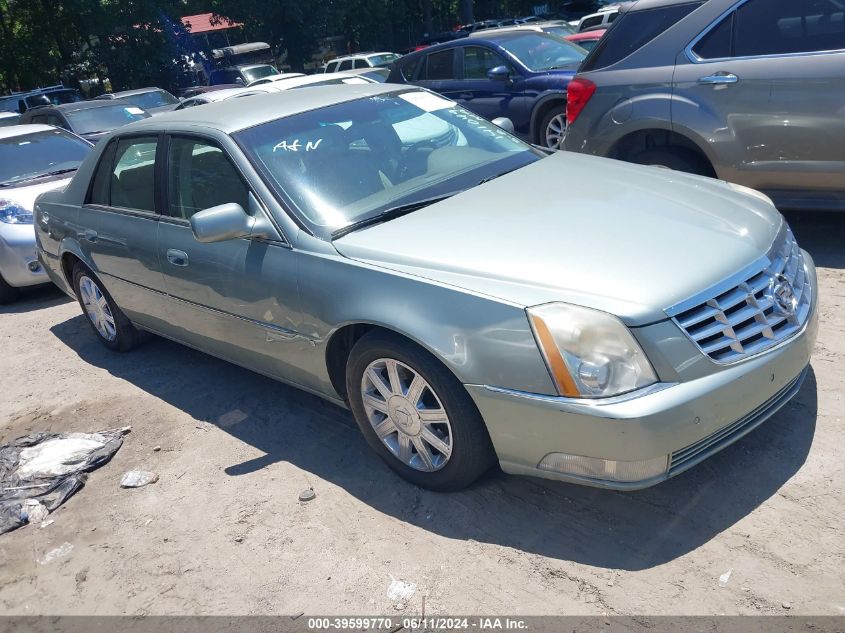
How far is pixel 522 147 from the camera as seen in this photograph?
4.62 metres

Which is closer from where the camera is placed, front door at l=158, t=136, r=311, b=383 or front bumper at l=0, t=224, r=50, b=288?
front door at l=158, t=136, r=311, b=383

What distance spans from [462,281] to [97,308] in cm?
359

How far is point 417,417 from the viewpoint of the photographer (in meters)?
3.35

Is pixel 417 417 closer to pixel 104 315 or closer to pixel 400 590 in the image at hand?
pixel 400 590

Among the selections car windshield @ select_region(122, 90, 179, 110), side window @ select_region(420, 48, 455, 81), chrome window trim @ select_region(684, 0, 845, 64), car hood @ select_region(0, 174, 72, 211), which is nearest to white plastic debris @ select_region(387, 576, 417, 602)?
chrome window trim @ select_region(684, 0, 845, 64)

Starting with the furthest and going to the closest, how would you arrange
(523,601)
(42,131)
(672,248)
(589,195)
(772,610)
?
(42,131)
(589,195)
(672,248)
(523,601)
(772,610)

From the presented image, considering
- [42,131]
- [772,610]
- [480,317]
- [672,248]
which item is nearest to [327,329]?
[480,317]

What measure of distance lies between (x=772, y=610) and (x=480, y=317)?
1.39 m

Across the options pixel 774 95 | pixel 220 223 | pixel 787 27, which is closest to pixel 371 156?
pixel 220 223

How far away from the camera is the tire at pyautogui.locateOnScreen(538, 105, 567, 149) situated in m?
9.24

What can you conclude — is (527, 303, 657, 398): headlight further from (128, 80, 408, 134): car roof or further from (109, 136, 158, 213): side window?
(109, 136, 158, 213): side window

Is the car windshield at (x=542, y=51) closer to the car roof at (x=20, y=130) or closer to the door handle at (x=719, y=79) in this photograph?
the door handle at (x=719, y=79)

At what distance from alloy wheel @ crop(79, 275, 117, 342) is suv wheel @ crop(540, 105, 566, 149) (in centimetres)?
554

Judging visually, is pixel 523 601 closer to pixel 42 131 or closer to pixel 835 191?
pixel 835 191
